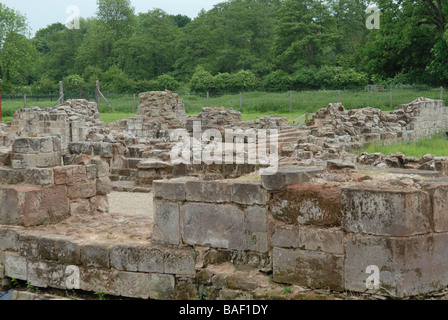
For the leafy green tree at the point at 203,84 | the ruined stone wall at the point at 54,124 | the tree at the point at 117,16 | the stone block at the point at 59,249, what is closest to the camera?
the stone block at the point at 59,249

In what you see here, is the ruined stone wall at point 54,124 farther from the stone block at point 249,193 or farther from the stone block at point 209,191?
the stone block at point 249,193

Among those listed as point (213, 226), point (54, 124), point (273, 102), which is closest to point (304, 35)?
point (273, 102)

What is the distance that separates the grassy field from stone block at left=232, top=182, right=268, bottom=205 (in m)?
21.9

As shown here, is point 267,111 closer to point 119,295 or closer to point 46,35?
point 119,295

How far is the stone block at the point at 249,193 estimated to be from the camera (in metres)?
6.29

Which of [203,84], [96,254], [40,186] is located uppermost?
[203,84]

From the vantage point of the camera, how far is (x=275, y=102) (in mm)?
33719

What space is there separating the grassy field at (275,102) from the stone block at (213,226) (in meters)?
21.7

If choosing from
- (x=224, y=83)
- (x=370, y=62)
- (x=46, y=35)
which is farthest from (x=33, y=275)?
(x=46, y=35)

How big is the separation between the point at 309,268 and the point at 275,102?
2815cm

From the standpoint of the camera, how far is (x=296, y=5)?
48375 mm

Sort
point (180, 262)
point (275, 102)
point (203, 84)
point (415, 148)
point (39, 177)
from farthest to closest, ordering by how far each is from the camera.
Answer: point (203, 84) < point (275, 102) < point (415, 148) < point (39, 177) < point (180, 262)

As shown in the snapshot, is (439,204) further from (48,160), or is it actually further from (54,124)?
(54,124)

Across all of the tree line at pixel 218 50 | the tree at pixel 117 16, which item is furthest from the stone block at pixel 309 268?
the tree at pixel 117 16
